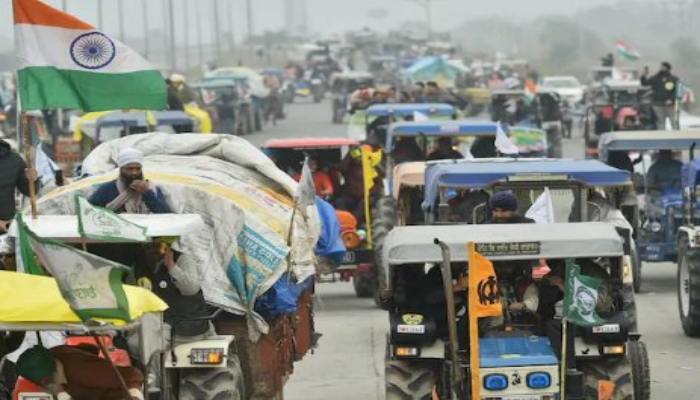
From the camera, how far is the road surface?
18281mm

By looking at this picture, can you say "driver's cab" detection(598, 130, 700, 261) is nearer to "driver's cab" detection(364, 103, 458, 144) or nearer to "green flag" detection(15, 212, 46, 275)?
"driver's cab" detection(364, 103, 458, 144)

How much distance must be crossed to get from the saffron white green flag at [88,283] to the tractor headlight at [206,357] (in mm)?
2705

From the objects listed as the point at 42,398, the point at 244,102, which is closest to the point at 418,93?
the point at 244,102

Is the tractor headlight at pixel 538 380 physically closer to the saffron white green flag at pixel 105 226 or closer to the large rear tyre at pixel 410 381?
the large rear tyre at pixel 410 381

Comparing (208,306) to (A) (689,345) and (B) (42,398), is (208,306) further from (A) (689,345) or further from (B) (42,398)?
(A) (689,345)

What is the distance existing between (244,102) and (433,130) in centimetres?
3898

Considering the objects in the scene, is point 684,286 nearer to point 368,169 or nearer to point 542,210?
point 542,210

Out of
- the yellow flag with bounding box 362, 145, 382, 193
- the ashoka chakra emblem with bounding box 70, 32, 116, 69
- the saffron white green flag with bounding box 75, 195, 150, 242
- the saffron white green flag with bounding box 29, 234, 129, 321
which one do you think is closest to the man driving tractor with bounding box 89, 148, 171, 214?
the ashoka chakra emblem with bounding box 70, 32, 116, 69

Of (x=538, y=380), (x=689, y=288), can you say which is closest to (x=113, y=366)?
(x=538, y=380)

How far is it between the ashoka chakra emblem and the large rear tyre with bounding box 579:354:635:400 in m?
3.76

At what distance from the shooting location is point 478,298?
44.0 feet

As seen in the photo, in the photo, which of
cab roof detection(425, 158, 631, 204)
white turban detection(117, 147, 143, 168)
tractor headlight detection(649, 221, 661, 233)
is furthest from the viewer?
tractor headlight detection(649, 221, 661, 233)

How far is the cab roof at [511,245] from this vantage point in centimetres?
1391

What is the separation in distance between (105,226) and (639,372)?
4.80 metres
